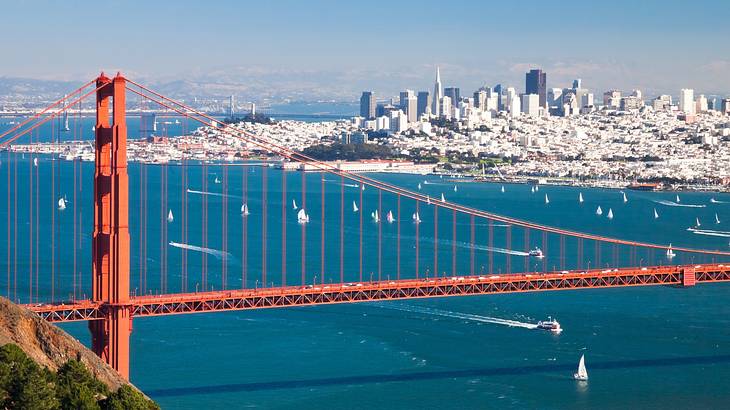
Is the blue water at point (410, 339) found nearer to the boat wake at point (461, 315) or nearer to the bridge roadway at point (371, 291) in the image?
the boat wake at point (461, 315)

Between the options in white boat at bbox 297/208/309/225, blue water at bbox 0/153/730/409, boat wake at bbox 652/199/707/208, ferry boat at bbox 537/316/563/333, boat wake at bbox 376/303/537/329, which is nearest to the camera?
blue water at bbox 0/153/730/409

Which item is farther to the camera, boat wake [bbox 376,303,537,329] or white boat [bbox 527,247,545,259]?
white boat [bbox 527,247,545,259]

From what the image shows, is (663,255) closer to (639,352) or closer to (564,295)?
(564,295)

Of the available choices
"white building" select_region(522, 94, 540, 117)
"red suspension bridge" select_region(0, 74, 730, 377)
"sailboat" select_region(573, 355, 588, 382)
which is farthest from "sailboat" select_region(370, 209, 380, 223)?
"white building" select_region(522, 94, 540, 117)

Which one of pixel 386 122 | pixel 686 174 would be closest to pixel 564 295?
pixel 686 174

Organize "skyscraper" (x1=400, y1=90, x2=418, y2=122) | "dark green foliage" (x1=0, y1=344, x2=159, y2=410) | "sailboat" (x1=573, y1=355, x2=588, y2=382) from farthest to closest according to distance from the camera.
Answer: "skyscraper" (x1=400, y1=90, x2=418, y2=122), "sailboat" (x1=573, y1=355, x2=588, y2=382), "dark green foliage" (x1=0, y1=344, x2=159, y2=410)

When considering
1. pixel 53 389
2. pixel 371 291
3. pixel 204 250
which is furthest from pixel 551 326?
pixel 53 389

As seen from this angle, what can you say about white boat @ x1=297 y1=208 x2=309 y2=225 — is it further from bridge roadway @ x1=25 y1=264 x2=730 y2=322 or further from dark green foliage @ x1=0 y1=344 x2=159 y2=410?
dark green foliage @ x1=0 y1=344 x2=159 y2=410
